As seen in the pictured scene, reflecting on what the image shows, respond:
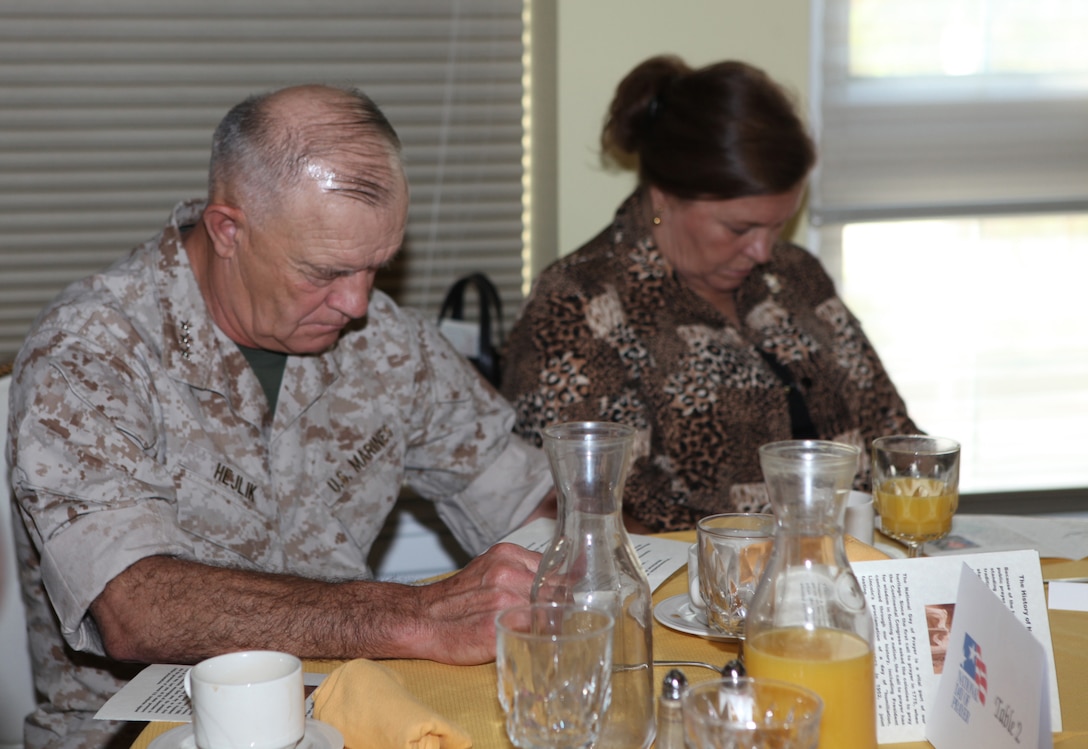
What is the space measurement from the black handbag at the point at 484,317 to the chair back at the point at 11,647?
1040 mm

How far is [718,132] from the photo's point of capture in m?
2.31

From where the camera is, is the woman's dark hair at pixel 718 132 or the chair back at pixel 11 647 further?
the woman's dark hair at pixel 718 132

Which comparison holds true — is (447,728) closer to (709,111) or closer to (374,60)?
(709,111)

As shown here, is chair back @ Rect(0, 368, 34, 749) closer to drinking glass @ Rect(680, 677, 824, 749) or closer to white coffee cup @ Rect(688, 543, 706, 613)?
white coffee cup @ Rect(688, 543, 706, 613)

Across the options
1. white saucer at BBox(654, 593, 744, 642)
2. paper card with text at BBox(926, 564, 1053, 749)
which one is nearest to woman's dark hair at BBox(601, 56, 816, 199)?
white saucer at BBox(654, 593, 744, 642)

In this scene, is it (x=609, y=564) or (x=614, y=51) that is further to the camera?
(x=614, y=51)

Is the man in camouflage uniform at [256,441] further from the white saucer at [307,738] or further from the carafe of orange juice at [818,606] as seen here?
the carafe of orange juice at [818,606]

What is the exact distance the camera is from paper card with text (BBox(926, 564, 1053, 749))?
85 cm

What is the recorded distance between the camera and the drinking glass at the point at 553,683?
85 centimetres

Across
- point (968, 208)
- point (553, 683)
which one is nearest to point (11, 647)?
point (553, 683)

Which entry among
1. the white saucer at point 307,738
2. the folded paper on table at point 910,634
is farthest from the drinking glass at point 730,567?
the white saucer at point 307,738

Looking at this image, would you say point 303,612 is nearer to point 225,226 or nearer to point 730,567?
point 730,567

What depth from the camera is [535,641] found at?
0.84 meters

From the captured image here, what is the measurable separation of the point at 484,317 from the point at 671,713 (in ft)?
5.62
